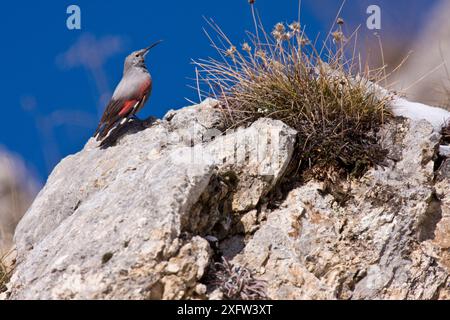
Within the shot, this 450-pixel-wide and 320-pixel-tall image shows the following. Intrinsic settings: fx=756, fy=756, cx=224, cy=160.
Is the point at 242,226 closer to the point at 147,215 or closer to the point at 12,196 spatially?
the point at 147,215

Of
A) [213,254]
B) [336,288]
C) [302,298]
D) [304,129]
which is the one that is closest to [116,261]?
[213,254]

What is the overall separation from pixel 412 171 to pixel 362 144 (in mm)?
402

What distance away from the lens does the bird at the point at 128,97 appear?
250 inches

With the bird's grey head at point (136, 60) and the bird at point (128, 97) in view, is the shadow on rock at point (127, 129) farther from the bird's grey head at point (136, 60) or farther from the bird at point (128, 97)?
the bird's grey head at point (136, 60)

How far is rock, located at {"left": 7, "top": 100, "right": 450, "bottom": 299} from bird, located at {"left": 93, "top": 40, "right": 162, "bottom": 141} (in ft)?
1.92

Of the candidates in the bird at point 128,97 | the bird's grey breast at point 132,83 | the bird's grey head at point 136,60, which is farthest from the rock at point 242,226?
the bird's grey head at point 136,60

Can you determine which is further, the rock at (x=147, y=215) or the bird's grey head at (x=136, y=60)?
the bird's grey head at (x=136, y=60)

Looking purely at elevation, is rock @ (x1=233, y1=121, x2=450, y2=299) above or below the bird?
below

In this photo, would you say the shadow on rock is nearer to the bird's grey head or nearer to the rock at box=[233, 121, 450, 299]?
the bird's grey head

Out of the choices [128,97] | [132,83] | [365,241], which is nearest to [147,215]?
[365,241]

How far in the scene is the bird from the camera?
6.35 metres

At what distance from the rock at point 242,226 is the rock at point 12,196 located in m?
2.19

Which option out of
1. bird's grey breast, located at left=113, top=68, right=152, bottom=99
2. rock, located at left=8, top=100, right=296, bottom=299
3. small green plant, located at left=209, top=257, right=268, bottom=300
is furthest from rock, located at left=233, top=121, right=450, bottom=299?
bird's grey breast, located at left=113, top=68, right=152, bottom=99

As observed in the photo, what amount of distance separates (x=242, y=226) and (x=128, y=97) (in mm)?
2008
